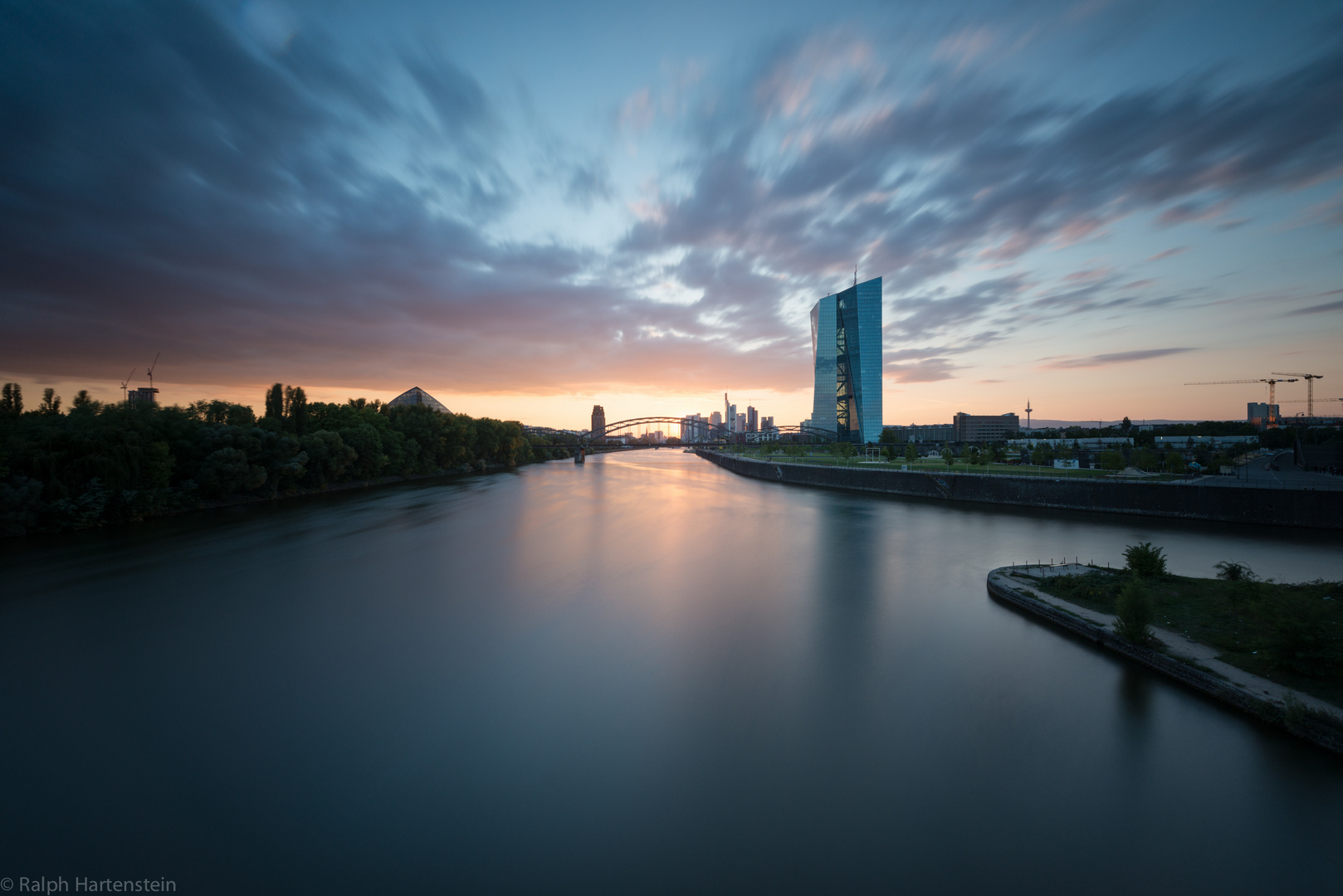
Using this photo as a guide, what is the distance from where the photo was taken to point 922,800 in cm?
424

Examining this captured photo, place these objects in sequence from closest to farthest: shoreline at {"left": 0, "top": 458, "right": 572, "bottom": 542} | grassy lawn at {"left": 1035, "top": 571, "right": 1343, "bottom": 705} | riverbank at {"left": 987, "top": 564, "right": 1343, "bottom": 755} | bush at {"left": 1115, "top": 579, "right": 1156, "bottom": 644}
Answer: riverbank at {"left": 987, "top": 564, "right": 1343, "bottom": 755} < grassy lawn at {"left": 1035, "top": 571, "right": 1343, "bottom": 705} < bush at {"left": 1115, "top": 579, "right": 1156, "bottom": 644} < shoreline at {"left": 0, "top": 458, "right": 572, "bottom": 542}

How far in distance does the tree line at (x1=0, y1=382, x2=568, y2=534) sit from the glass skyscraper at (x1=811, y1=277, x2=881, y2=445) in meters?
50.3

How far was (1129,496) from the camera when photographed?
1861 centimetres

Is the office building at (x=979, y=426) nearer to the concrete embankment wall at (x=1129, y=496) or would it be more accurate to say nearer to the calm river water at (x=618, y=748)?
the concrete embankment wall at (x=1129, y=496)

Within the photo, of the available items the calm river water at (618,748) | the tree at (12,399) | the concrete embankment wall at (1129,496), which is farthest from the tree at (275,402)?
the concrete embankment wall at (1129,496)

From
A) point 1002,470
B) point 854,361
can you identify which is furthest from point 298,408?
point 854,361

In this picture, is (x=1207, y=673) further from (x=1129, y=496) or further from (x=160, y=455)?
(x=160, y=455)

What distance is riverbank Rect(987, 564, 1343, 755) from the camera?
4398 millimetres

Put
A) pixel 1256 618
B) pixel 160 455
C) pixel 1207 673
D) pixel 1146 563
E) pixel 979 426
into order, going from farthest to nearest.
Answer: pixel 979 426, pixel 160 455, pixel 1146 563, pixel 1256 618, pixel 1207 673

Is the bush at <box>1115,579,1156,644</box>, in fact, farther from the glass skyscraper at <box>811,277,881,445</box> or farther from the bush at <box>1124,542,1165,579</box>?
the glass skyscraper at <box>811,277,881,445</box>

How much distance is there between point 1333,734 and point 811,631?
5321mm

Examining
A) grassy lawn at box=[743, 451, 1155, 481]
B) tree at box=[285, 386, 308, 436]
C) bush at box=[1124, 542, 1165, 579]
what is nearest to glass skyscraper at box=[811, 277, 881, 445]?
grassy lawn at box=[743, 451, 1155, 481]

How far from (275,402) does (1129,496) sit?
143ft

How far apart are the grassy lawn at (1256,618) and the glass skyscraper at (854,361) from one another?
184 ft
